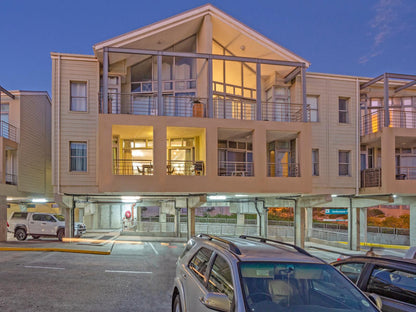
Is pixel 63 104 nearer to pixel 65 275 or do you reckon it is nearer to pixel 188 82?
pixel 188 82

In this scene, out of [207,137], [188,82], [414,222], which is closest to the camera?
[207,137]

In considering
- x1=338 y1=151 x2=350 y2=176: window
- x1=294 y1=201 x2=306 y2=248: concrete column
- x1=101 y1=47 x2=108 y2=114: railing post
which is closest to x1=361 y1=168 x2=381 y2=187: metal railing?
x1=338 y1=151 x2=350 y2=176: window

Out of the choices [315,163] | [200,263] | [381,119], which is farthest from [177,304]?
[381,119]

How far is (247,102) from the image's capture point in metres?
19.9

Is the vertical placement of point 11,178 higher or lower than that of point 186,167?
lower

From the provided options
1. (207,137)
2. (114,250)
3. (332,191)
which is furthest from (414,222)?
(114,250)

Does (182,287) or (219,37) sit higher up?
(219,37)

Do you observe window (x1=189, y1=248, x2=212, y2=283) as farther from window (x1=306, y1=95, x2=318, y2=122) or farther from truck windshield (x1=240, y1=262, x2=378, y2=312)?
window (x1=306, y1=95, x2=318, y2=122)

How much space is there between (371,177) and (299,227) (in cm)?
484

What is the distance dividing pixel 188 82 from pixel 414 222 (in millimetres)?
15418

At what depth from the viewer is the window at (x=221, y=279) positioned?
4.46 meters

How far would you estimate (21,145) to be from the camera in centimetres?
2391

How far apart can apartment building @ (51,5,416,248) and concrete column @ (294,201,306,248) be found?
0.27ft

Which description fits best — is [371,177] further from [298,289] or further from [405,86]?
[298,289]
